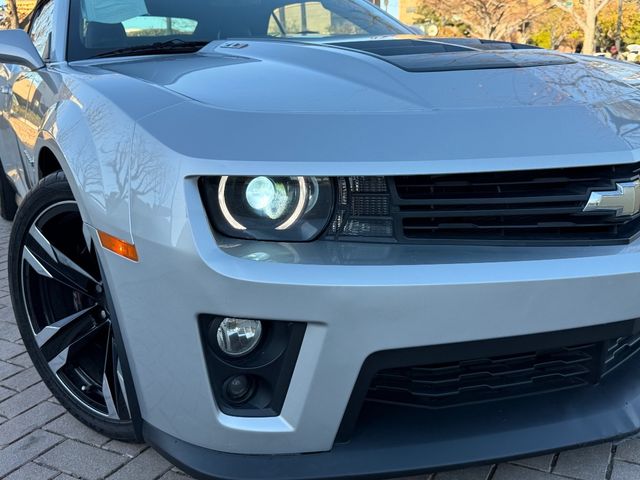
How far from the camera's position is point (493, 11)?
29.7 m

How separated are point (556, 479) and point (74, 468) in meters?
1.51

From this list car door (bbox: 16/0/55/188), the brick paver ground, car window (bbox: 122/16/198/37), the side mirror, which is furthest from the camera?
car window (bbox: 122/16/198/37)

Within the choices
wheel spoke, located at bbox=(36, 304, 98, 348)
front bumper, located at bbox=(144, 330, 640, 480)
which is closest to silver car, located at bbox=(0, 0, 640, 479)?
front bumper, located at bbox=(144, 330, 640, 480)

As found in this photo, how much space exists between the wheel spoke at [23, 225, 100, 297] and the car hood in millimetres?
648

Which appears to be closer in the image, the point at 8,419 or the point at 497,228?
the point at 497,228

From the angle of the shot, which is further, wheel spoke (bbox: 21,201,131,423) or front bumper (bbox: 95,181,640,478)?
wheel spoke (bbox: 21,201,131,423)

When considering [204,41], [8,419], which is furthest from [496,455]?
[204,41]

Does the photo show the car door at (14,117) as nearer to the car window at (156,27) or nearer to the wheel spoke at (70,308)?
the car window at (156,27)

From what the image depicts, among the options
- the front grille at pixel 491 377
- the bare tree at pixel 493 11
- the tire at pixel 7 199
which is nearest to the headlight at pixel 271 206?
the front grille at pixel 491 377

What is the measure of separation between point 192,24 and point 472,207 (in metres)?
1.86

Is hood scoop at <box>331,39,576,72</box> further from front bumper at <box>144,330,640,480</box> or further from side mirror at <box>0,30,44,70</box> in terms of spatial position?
side mirror at <box>0,30,44,70</box>

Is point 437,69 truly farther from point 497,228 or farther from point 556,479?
point 556,479

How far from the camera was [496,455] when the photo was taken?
5.47 feet

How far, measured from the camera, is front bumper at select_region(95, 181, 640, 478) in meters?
1.50
